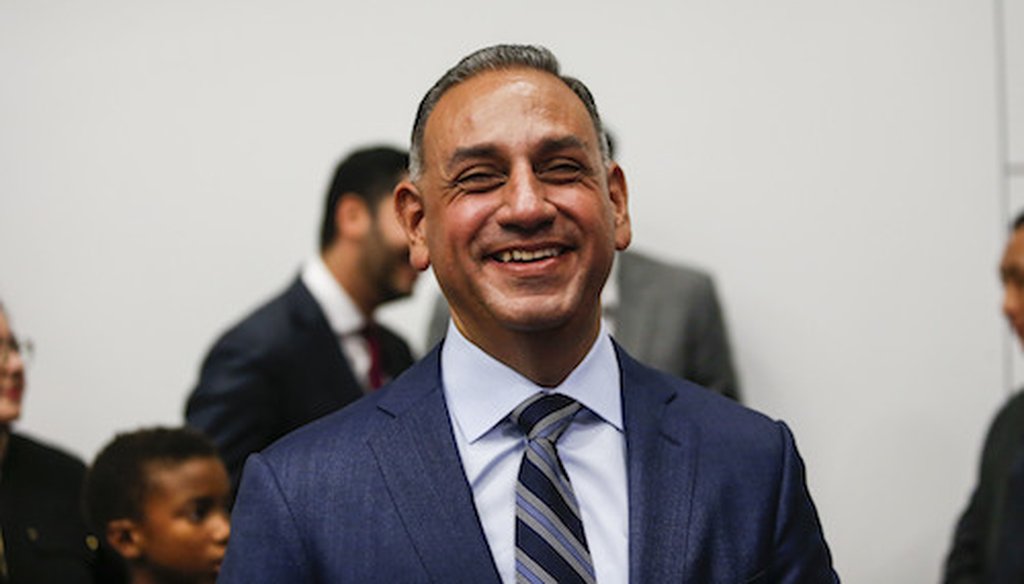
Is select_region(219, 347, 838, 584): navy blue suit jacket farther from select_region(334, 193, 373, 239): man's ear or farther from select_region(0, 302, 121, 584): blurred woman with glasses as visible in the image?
select_region(334, 193, 373, 239): man's ear

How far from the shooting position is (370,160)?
10.2ft

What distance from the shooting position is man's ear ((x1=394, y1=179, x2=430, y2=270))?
1.35 metres

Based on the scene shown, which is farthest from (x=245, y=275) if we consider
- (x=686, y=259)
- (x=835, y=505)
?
(x=835, y=505)

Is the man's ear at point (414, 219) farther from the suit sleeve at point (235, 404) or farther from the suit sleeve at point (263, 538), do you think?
the suit sleeve at point (235, 404)

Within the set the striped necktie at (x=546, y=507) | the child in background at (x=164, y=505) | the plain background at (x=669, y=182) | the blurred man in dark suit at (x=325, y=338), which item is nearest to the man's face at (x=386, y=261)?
the blurred man in dark suit at (x=325, y=338)

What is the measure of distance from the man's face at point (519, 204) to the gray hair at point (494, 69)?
13 mm

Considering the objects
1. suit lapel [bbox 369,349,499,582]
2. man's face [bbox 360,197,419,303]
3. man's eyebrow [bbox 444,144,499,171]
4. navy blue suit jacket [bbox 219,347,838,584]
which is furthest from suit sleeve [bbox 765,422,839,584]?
man's face [bbox 360,197,419,303]

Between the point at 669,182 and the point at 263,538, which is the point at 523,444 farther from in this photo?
the point at 669,182

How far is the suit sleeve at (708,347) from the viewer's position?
126 inches

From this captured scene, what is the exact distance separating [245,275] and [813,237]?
55.5 inches

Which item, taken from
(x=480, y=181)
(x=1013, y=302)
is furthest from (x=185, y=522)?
(x=1013, y=302)

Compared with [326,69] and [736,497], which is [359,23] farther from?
[736,497]

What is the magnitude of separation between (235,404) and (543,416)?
138cm

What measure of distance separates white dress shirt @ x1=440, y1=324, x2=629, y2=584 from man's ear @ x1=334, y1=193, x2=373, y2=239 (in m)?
1.72
